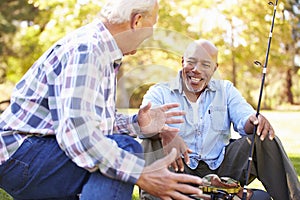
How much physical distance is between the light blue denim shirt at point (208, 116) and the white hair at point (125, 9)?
1009mm

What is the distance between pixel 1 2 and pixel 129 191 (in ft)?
55.0

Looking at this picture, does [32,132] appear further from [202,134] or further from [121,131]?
[202,134]

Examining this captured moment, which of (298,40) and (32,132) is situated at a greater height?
(32,132)

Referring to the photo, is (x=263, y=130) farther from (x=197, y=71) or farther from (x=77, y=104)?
(x=77, y=104)

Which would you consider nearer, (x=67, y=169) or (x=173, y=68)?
(x=67, y=169)

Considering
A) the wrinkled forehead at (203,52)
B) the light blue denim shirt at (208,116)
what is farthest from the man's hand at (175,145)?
the wrinkled forehead at (203,52)

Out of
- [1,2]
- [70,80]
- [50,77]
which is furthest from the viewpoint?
[1,2]

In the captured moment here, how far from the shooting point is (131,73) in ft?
8.41

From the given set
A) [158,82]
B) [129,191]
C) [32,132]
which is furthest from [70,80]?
[158,82]

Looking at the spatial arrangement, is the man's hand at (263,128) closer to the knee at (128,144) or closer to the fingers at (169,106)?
the fingers at (169,106)

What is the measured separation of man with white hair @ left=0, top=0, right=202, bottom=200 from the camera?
6.25 ft

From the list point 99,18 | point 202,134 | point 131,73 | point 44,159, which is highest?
point 99,18

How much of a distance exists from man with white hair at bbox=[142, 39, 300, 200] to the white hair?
804 millimetres

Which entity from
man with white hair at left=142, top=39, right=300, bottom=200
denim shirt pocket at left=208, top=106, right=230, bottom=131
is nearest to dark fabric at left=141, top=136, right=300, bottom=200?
man with white hair at left=142, top=39, right=300, bottom=200
